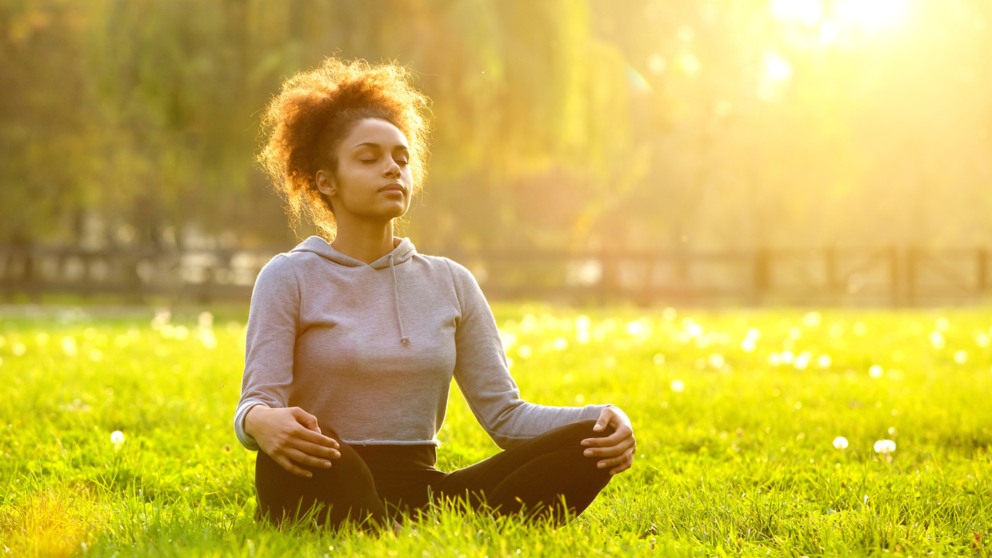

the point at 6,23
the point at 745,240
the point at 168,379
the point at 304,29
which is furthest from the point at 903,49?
the point at 168,379

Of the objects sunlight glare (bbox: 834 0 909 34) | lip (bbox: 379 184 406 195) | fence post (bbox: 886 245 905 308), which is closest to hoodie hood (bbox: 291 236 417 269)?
lip (bbox: 379 184 406 195)

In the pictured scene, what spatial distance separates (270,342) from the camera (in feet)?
10.3

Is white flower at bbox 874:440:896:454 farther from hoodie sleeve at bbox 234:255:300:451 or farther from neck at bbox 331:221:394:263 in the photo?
hoodie sleeve at bbox 234:255:300:451

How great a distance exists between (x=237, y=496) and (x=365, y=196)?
51.7 inches

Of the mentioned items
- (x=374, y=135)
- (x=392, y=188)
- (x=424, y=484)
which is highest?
(x=374, y=135)

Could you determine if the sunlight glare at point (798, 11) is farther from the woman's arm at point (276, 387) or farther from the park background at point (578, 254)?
the woman's arm at point (276, 387)

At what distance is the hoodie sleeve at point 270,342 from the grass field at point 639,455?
1.29 feet

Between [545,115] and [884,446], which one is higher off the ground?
[545,115]

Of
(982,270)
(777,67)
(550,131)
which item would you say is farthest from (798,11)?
(550,131)

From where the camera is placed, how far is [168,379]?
7.05 m

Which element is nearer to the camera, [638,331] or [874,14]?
[638,331]

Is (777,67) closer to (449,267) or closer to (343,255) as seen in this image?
(449,267)

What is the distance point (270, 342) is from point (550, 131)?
14.6m

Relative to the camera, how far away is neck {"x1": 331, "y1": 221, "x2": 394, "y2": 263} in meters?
3.39
